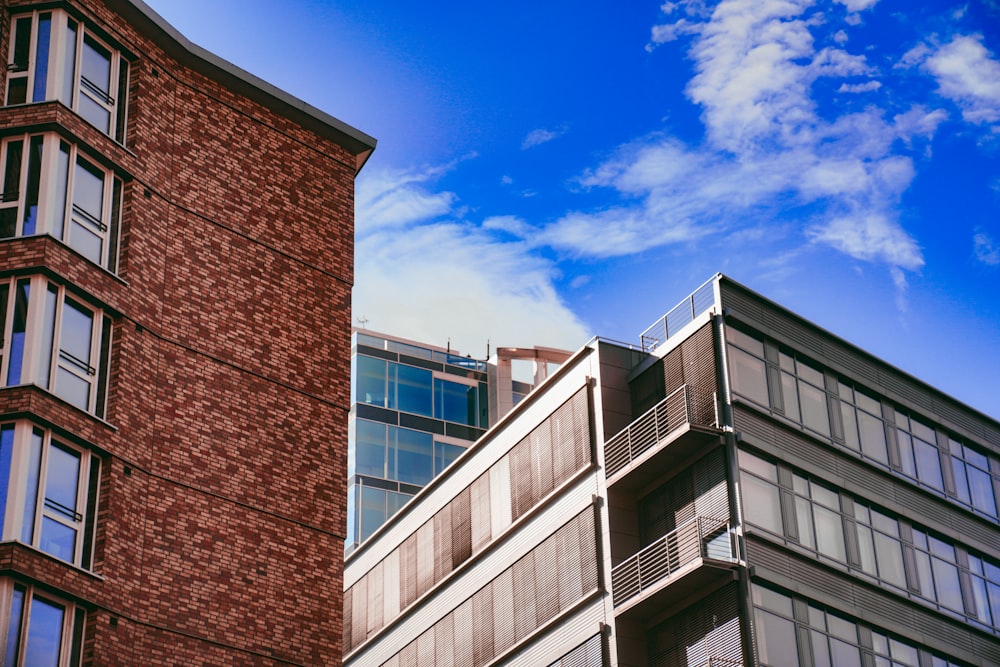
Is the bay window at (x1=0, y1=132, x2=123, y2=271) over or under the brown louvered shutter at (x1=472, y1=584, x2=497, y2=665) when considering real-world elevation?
over

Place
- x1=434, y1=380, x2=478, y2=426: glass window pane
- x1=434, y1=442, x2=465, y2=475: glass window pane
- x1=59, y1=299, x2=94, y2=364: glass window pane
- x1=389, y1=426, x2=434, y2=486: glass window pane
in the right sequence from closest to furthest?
x1=59, y1=299, x2=94, y2=364: glass window pane, x1=389, y1=426, x2=434, y2=486: glass window pane, x1=434, y1=442, x2=465, y2=475: glass window pane, x1=434, y1=380, x2=478, y2=426: glass window pane

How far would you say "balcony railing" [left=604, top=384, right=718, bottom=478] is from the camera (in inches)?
1683

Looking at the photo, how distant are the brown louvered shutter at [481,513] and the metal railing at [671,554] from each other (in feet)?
26.7

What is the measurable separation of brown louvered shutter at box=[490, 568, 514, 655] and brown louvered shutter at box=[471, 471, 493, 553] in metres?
1.86

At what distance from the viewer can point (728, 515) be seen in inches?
1602

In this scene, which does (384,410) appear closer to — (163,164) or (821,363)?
(821,363)

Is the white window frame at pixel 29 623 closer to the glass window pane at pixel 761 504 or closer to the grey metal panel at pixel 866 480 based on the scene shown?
the glass window pane at pixel 761 504

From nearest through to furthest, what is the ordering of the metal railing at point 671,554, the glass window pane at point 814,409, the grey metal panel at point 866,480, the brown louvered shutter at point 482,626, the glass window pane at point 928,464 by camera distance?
the metal railing at point 671,554 → the grey metal panel at point 866,480 → the glass window pane at point 814,409 → the glass window pane at point 928,464 → the brown louvered shutter at point 482,626

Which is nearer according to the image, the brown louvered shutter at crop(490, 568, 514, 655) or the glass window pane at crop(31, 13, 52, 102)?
the glass window pane at crop(31, 13, 52, 102)

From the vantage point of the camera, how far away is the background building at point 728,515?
134 ft

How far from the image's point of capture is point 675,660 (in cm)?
4081

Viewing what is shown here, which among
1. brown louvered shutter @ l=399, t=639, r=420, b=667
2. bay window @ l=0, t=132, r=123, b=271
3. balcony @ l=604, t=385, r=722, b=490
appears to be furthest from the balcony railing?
bay window @ l=0, t=132, r=123, b=271

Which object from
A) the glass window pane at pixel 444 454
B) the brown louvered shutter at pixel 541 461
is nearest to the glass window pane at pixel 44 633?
the brown louvered shutter at pixel 541 461

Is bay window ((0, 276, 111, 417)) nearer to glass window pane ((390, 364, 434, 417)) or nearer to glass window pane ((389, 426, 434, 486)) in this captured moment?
glass window pane ((389, 426, 434, 486))
